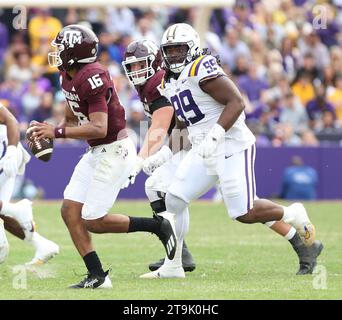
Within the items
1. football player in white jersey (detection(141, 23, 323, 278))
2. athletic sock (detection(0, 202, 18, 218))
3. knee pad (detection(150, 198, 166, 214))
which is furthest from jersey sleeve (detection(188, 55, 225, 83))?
athletic sock (detection(0, 202, 18, 218))

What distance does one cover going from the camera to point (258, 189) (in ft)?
47.6

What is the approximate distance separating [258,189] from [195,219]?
8.58ft

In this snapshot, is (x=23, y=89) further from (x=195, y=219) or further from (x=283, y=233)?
(x=283, y=233)

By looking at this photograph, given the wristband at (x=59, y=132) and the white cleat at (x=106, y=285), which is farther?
the white cleat at (x=106, y=285)

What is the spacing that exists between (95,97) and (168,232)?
121cm

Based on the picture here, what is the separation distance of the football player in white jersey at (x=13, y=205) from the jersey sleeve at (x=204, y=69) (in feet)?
4.79

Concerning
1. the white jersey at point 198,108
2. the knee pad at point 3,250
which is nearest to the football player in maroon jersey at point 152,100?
the white jersey at point 198,108

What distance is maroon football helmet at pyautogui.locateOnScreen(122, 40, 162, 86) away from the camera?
765 cm

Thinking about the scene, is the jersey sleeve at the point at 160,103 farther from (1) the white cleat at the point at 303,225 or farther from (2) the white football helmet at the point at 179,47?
(1) the white cleat at the point at 303,225

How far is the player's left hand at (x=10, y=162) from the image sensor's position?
7383 millimetres

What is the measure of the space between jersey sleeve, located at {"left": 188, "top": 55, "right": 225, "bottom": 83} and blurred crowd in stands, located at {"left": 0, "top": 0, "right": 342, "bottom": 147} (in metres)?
7.48

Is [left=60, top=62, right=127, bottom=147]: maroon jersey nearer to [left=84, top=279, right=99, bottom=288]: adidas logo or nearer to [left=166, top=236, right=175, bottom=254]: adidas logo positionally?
[left=166, top=236, right=175, bottom=254]: adidas logo

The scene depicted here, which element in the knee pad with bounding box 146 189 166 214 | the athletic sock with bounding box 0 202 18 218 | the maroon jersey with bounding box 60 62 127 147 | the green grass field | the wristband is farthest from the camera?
the knee pad with bounding box 146 189 166 214
